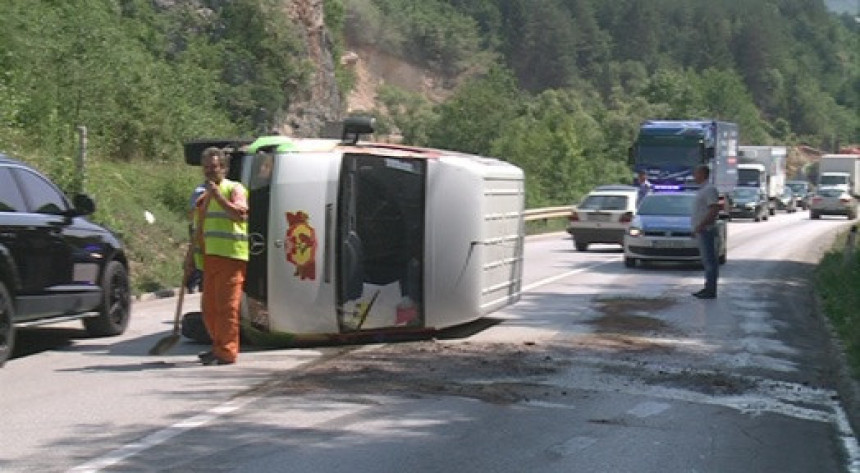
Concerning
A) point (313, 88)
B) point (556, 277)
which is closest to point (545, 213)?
point (313, 88)

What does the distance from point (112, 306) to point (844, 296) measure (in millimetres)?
9741

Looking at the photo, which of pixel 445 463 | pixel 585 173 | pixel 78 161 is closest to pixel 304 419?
pixel 445 463

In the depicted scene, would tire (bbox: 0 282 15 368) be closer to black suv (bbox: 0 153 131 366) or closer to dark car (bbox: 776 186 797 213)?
black suv (bbox: 0 153 131 366)

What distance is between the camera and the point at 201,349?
478 inches

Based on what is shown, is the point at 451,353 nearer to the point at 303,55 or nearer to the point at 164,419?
the point at 164,419

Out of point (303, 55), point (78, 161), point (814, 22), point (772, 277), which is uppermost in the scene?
point (814, 22)

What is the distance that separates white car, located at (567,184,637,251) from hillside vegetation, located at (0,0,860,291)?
7556mm

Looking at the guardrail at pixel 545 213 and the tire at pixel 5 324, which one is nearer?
the tire at pixel 5 324

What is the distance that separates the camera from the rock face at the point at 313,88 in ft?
157

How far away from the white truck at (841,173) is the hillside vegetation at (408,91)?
6666 mm

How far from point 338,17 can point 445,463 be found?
6067cm

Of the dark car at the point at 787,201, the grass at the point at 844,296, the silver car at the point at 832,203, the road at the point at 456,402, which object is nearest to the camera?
the road at the point at 456,402

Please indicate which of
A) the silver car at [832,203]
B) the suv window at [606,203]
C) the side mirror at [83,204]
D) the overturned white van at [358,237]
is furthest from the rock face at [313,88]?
the overturned white van at [358,237]

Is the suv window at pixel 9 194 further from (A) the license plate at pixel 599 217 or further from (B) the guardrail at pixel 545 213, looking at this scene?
(B) the guardrail at pixel 545 213
